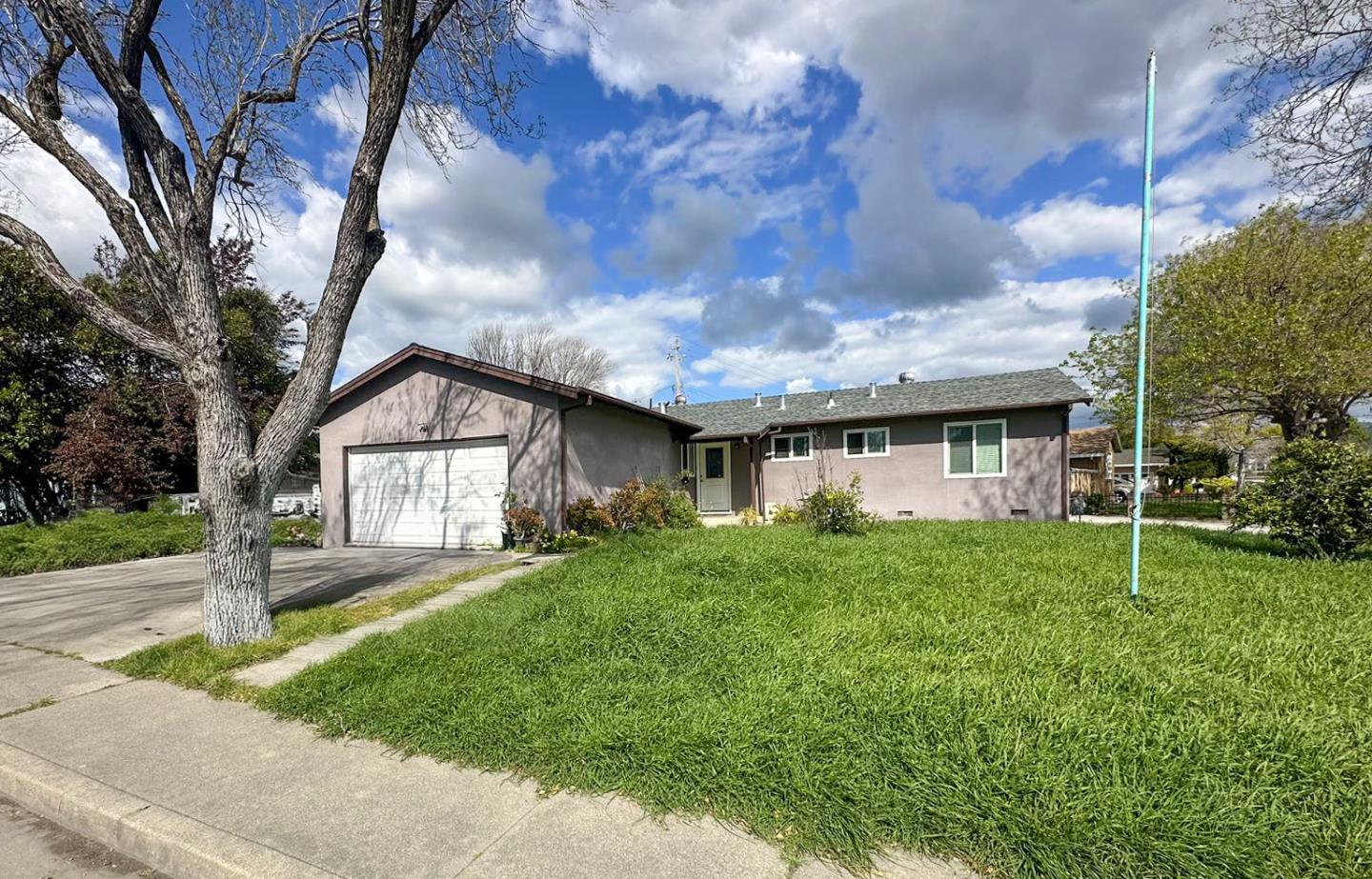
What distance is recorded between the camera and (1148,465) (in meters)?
29.5

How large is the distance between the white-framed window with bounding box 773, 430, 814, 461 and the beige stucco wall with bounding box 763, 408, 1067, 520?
19 cm

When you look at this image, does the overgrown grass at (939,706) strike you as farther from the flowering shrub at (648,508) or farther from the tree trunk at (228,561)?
the flowering shrub at (648,508)

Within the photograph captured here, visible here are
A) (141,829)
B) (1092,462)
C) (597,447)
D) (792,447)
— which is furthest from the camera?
(1092,462)

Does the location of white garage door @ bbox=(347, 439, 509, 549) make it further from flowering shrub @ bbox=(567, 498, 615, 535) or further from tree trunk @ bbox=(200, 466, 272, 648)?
tree trunk @ bbox=(200, 466, 272, 648)

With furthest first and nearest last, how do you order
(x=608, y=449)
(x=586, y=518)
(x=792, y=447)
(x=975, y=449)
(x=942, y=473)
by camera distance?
1. (x=792, y=447)
2. (x=942, y=473)
3. (x=975, y=449)
4. (x=608, y=449)
5. (x=586, y=518)

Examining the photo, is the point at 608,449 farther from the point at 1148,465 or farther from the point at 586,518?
the point at 1148,465

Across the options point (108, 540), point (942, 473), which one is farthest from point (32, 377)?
point (942, 473)

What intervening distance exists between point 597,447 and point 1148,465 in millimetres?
31128

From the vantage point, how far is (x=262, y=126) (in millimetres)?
6582

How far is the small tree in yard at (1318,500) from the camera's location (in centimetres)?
623

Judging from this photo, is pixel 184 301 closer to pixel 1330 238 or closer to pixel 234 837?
pixel 234 837

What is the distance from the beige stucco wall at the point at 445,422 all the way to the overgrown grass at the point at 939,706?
5.05 metres

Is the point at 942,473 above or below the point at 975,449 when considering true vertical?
below

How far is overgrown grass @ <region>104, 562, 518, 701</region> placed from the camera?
13.8 feet
